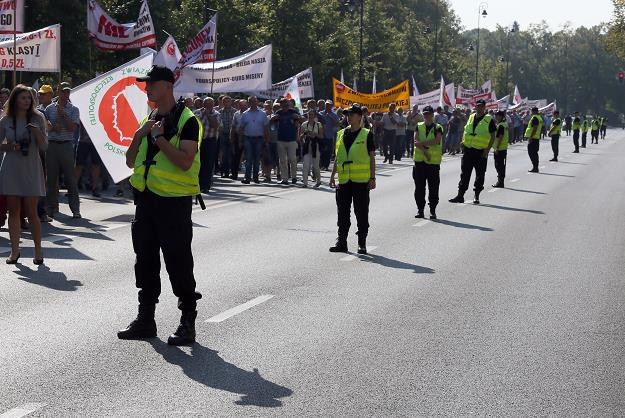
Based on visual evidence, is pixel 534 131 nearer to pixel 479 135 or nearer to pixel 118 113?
pixel 479 135

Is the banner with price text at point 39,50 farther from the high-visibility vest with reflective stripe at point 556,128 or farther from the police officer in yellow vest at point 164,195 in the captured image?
the high-visibility vest with reflective stripe at point 556,128

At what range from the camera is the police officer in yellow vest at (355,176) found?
1402cm

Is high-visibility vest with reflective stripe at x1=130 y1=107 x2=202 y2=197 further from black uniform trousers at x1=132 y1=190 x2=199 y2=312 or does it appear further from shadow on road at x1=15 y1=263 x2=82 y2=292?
shadow on road at x1=15 y1=263 x2=82 y2=292

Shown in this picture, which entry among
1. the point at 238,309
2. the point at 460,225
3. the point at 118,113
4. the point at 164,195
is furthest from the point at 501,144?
the point at 164,195

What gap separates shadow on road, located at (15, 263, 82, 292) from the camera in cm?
1066

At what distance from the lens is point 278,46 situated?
189 ft

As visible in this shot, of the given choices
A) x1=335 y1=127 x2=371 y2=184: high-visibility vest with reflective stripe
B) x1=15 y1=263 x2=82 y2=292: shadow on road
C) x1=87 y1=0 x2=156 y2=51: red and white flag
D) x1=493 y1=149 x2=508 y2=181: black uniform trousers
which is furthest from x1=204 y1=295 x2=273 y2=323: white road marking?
x1=493 y1=149 x2=508 y2=181: black uniform trousers

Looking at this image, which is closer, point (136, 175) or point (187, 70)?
point (136, 175)

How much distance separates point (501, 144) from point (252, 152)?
525 centimetres

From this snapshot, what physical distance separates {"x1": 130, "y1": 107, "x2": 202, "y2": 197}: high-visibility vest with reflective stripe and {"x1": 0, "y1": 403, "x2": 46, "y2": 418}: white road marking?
6.65 feet

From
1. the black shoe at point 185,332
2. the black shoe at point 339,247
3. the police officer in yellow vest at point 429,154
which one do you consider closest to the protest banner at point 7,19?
the police officer in yellow vest at point 429,154

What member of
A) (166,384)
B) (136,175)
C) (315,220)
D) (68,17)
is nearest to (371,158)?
(315,220)

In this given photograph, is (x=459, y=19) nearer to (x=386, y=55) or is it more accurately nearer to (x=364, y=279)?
(x=386, y=55)

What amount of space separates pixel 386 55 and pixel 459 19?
70040mm
